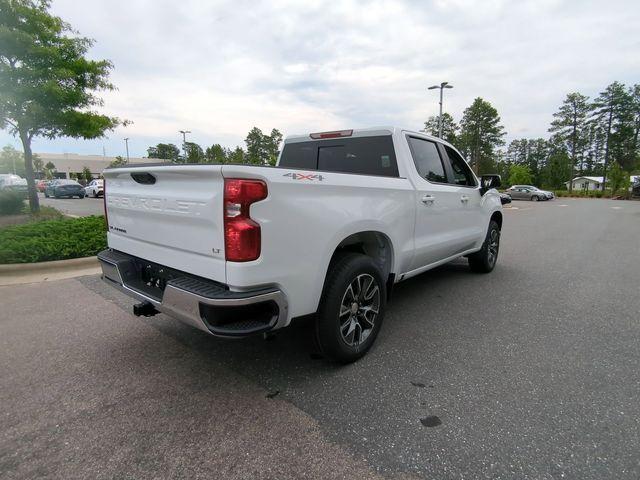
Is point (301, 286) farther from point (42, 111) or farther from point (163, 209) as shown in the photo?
point (42, 111)

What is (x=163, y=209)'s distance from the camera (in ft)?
8.66

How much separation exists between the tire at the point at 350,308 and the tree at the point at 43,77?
9493mm

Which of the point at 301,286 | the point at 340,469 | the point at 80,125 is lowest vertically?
the point at 340,469

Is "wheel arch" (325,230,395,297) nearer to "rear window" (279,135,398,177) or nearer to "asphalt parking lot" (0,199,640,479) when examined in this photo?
"asphalt parking lot" (0,199,640,479)

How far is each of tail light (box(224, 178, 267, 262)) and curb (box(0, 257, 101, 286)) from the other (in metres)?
4.80

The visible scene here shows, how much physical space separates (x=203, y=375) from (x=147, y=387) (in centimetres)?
39

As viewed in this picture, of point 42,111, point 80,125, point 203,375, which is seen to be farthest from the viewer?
point 80,125

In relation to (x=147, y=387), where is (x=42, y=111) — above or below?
above

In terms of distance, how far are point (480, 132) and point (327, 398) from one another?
7000 centimetres

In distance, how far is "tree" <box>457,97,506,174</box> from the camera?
63781 mm

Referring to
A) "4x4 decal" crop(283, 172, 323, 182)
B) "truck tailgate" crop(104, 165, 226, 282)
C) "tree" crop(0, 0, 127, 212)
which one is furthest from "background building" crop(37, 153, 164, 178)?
"4x4 decal" crop(283, 172, 323, 182)

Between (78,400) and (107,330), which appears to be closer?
(78,400)

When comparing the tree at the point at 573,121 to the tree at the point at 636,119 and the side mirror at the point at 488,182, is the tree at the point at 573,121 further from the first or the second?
the side mirror at the point at 488,182

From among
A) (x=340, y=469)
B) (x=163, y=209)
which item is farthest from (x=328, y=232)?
(x=340, y=469)
